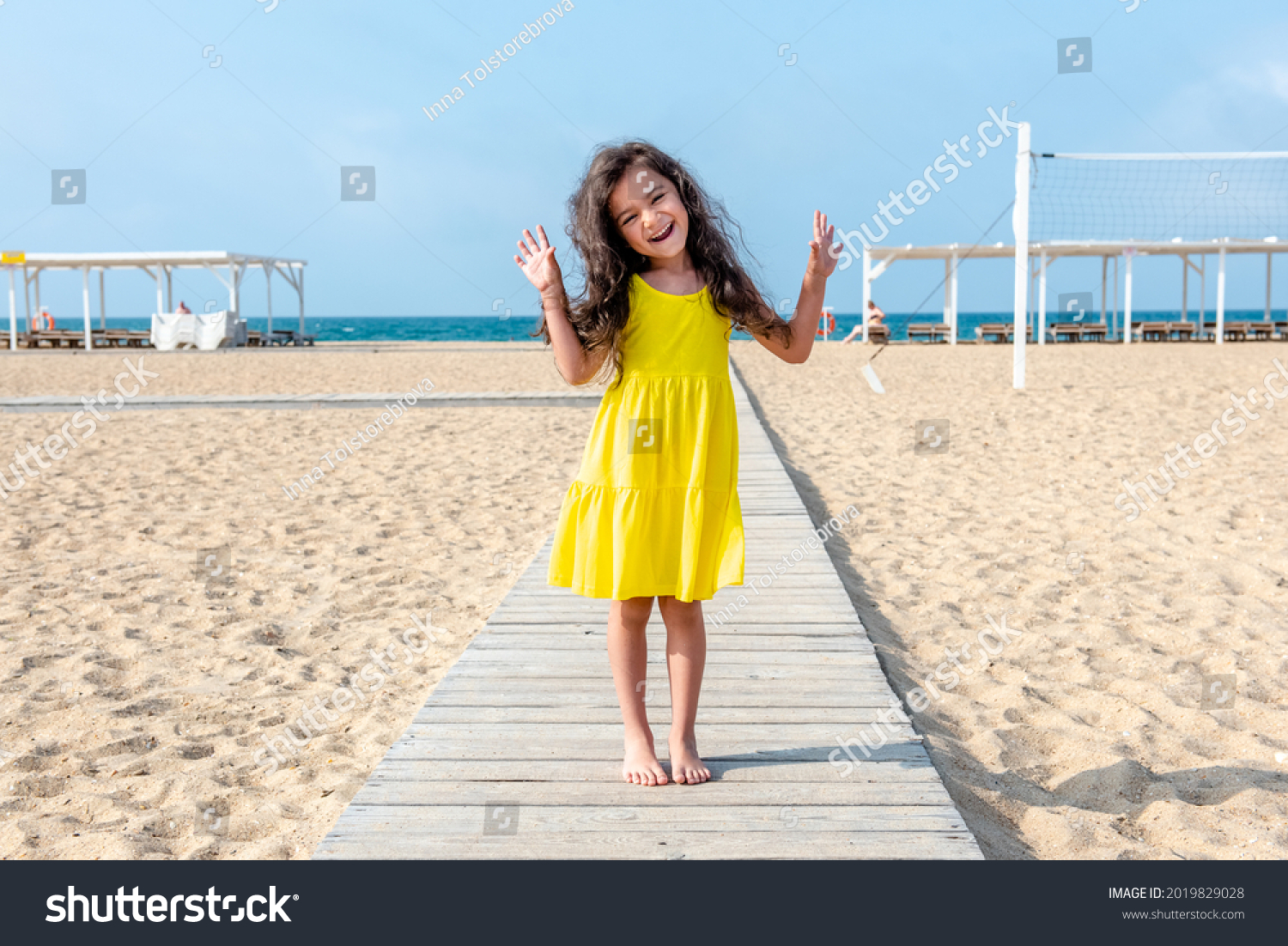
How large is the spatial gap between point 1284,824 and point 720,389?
1.74 meters

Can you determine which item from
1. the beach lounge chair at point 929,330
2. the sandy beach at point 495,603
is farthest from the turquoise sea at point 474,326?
the sandy beach at point 495,603

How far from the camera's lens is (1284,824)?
7.93ft

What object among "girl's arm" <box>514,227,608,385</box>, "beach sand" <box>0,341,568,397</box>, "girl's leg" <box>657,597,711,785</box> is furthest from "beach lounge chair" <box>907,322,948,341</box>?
"girl's arm" <box>514,227,608,385</box>

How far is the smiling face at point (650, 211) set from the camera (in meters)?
2.18

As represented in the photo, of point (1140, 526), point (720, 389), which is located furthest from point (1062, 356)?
point (720, 389)

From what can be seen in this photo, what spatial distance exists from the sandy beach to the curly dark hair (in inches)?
53.1

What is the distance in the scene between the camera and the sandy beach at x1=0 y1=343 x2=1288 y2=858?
2559 millimetres

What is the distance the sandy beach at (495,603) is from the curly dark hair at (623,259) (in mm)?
1349

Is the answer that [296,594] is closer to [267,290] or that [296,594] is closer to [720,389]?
[720,389]

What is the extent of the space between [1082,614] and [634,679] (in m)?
2.56

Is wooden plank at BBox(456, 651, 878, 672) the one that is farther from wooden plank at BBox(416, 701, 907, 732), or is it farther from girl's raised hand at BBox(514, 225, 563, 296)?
girl's raised hand at BBox(514, 225, 563, 296)

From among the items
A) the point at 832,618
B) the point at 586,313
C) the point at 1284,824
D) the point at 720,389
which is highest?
the point at 586,313

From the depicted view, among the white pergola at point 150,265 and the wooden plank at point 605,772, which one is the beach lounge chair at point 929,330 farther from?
the wooden plank at point 605,772

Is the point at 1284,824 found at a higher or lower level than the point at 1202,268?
lower
